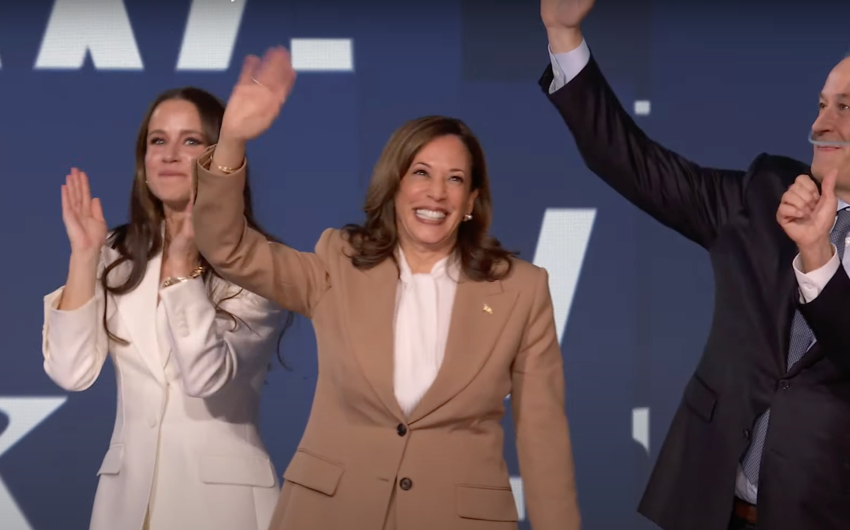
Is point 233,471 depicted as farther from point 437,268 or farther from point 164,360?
point 437,268

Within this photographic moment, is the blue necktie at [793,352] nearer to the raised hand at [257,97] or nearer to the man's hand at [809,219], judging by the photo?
the man's hand at [809,219]

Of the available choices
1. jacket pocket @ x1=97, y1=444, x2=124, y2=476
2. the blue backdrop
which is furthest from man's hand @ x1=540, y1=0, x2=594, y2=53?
jacket pocket @ x1=97, y1=444, x2=124, y2=476

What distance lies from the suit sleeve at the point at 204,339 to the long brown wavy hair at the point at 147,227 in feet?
0.10

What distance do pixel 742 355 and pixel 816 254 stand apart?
0.30 metres

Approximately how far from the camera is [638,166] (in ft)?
10.0

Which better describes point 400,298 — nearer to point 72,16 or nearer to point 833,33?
point 72,16

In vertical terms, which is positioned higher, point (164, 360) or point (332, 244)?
point (332, 244)

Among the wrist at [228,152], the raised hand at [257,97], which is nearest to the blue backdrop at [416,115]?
the raised hand at [257,97]

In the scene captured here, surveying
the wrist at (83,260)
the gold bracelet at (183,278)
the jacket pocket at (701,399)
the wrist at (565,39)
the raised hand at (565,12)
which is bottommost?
the jacket pocket at (701,399)

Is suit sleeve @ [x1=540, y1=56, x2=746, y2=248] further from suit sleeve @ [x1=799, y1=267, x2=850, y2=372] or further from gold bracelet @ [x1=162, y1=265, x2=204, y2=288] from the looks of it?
gold bracelet @ [x1=162, y1=265, x2=204, y2=288]

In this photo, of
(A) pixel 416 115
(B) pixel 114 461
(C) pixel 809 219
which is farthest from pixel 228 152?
(A) pixel 416 115

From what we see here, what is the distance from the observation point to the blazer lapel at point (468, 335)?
265 cm

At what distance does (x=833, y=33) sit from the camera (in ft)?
14.4

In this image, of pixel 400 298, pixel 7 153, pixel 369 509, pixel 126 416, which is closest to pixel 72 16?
pixel 7 153
